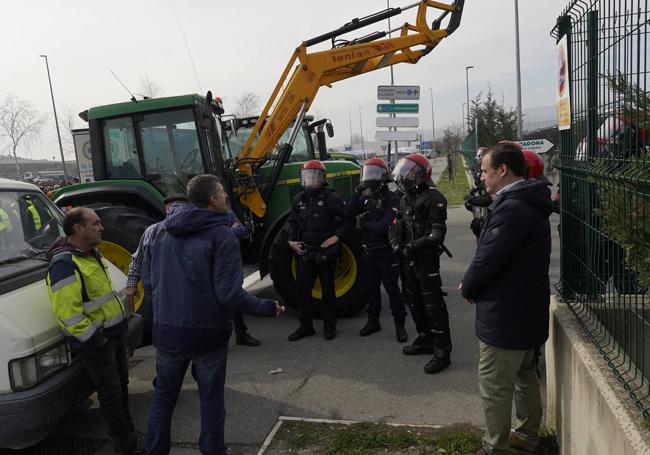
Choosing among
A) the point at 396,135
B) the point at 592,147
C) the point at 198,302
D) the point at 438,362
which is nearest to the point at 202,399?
the point at 198,302

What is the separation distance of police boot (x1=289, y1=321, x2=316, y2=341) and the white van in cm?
232

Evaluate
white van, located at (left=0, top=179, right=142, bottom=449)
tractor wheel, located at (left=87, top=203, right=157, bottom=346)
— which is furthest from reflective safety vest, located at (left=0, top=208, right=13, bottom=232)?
tractor wheel, located at (left=87, top=203, right=157, bottom=346)

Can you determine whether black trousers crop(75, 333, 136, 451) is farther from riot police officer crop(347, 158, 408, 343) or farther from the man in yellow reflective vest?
riot police officer crop(347, 158, 408, 343)

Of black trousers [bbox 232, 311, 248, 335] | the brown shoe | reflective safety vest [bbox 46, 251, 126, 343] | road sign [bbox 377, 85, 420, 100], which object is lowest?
the brown shoe

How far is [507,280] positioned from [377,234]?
91.9 inches

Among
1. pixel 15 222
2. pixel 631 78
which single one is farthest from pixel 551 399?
pixel 15 222

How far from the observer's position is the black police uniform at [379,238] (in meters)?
4.96

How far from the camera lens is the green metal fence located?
2.01 m

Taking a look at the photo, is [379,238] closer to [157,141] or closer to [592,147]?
[592,147]

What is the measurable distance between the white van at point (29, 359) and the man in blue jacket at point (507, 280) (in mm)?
2433

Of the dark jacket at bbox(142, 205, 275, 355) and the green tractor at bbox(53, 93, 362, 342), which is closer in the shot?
the dark jacket at bbox(142, 205, 275, 355)

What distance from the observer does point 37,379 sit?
9.57ft

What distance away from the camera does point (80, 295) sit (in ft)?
9.95

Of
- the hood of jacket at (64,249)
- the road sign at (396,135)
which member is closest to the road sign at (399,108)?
the road sign at (396,135)
